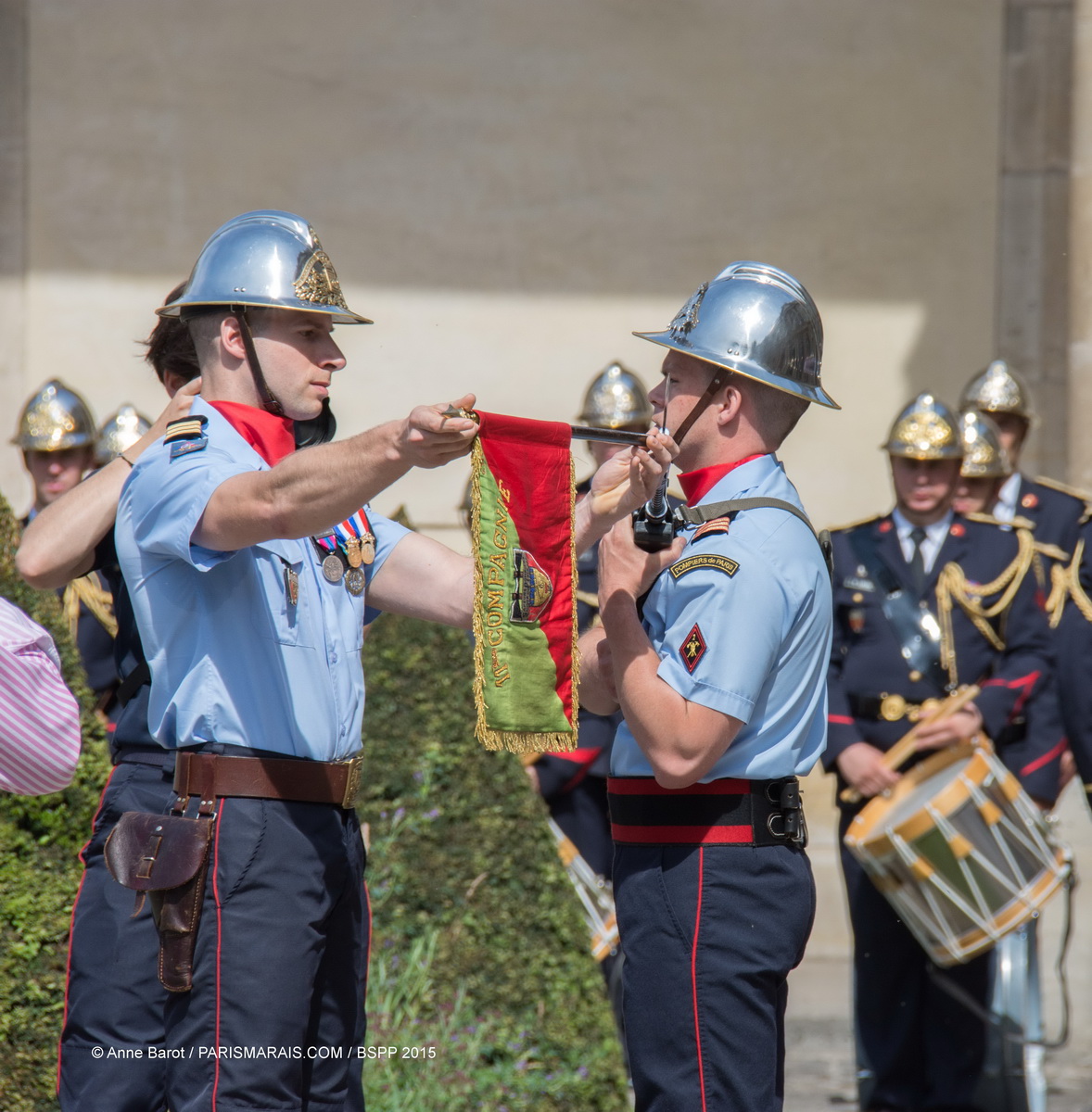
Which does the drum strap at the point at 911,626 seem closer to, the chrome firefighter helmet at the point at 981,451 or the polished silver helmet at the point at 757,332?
the chrome firefighter helmet at the point at 981,451

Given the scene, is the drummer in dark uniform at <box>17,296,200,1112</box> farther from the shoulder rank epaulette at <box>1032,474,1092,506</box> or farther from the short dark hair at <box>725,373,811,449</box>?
the shoulder rank epaulette at <box>1032,474,1092,506</box>

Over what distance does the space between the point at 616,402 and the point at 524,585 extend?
13.7 feet

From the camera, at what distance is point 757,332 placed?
317cm

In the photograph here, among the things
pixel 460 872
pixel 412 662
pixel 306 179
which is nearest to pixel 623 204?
pixel 306 179

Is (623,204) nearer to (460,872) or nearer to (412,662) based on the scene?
(412,662)

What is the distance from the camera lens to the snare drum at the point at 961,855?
16.7 feet

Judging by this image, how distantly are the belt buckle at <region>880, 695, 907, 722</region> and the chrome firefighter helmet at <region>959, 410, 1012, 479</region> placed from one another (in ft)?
4.21

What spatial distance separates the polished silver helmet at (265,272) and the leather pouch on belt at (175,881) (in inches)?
38.5

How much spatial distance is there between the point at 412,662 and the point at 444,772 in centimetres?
41

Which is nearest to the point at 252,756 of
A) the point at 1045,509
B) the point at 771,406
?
the point at 771,406

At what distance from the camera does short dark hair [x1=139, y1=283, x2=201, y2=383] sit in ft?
11.8

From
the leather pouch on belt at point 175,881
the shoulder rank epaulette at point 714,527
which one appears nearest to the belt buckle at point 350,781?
the leather pouch on belt at point 175,881

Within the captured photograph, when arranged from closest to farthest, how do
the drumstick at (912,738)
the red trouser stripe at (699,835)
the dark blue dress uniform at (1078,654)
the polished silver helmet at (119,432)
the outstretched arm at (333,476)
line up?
the outstretched arm at (333,476), the red trouser stripe at (699,835), the drumstick at (912,738), the dark blue dress uniform at (1078,654), the polished silver helmet at (119,432)

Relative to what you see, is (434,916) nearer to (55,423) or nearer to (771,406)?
(771,406)
